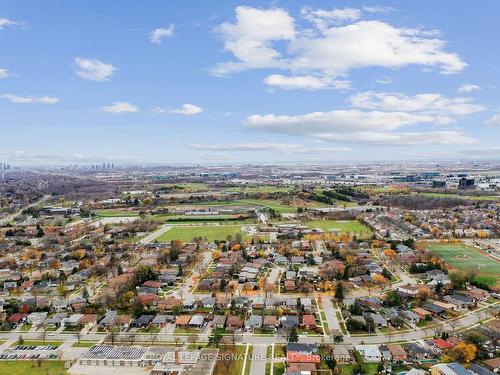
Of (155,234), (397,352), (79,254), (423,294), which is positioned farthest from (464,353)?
(155,234)

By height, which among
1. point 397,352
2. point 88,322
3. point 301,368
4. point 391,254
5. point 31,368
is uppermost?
point 391,254

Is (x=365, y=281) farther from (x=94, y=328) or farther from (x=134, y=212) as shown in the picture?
(x=134, y=212)

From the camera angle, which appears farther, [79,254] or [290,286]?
[79,254]

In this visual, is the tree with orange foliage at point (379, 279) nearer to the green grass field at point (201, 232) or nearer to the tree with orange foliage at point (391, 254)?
the tree with orange foliage at point (391, 254)

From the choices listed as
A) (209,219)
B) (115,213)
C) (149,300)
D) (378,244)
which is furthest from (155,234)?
(378,244)

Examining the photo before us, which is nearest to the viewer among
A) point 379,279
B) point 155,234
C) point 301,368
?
point 301,368

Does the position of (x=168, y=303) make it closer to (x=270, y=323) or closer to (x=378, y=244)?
(x=270, y=323)

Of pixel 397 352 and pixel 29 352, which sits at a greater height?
pixel 397 352

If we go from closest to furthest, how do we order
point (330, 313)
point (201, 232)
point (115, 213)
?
point (330, 313) → point (201, 232) → point (115, 213)
